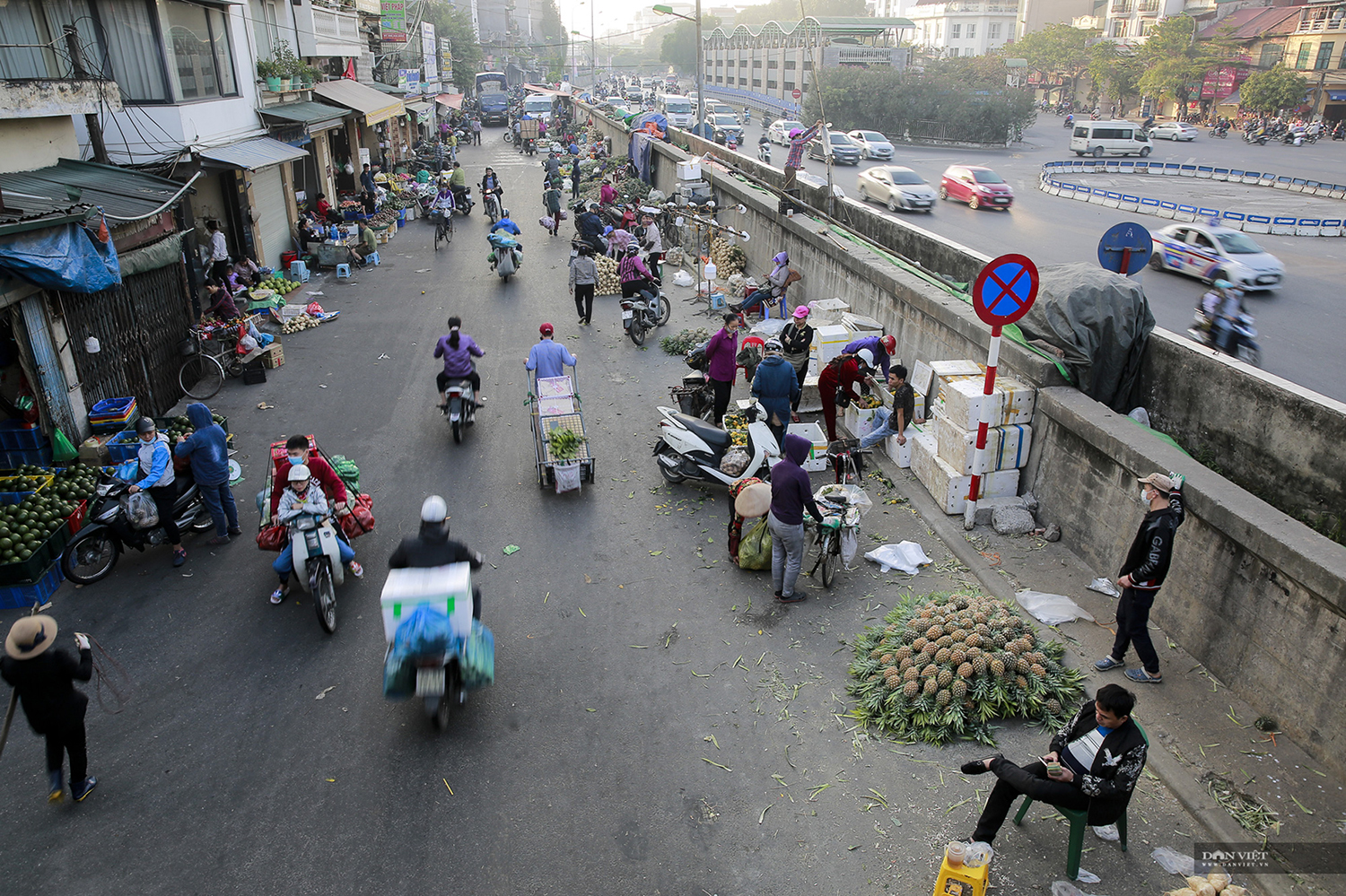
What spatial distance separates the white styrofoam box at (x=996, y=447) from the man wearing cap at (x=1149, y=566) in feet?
7.96

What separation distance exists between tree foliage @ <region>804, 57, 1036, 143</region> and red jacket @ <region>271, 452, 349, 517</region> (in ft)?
166

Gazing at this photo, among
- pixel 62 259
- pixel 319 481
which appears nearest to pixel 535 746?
pixel 319 481

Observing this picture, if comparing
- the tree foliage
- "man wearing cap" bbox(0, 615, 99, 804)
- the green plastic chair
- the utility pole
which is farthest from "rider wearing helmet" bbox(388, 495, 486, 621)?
the tree foliage

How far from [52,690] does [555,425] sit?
18.9 ft

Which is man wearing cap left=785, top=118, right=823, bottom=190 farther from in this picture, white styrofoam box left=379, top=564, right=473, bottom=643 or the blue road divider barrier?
white styrofoam box left=379, top=564, right=473, bottom=643

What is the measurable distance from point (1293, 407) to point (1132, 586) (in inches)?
98.5

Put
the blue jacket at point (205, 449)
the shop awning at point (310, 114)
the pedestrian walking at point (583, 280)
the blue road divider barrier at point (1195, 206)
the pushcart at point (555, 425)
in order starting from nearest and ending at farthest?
the blue jacket at point (205, 449)
the pushcart at point (555, 425)
the pedestrian walking at point (583, 280)
the shop awning at point (310, 114)
the blue road divider barrier at point (1195, 206)

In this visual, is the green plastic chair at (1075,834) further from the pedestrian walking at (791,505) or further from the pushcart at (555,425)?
the pushcart at (555,425)

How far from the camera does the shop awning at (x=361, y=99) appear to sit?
25500 mm

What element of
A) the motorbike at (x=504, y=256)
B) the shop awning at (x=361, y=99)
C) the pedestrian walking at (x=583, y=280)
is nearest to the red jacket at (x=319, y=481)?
the pedestrian walking at (x=583, y=280)

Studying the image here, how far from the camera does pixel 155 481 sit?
7.96 metres

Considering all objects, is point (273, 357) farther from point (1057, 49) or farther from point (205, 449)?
point (1057, 49)

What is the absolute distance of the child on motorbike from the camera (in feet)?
23.5

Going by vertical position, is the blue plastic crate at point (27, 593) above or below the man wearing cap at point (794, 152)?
below
